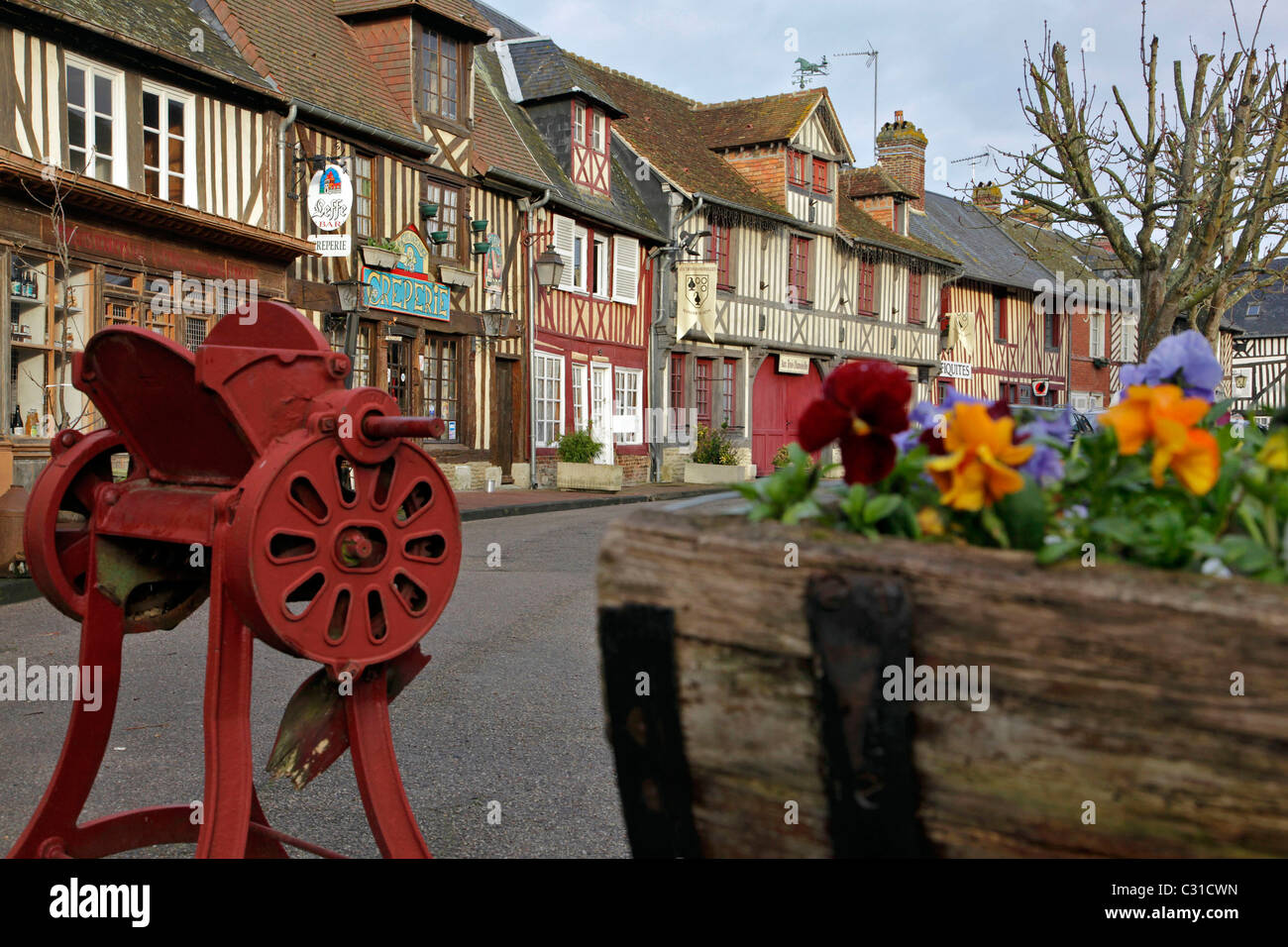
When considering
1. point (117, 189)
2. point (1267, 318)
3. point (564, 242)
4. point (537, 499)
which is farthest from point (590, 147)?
point (1267, 318)

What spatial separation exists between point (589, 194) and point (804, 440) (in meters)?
20.8

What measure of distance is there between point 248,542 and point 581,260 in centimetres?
1934

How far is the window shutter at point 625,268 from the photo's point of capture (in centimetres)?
2178

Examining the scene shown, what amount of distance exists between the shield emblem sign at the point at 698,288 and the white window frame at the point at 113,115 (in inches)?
491

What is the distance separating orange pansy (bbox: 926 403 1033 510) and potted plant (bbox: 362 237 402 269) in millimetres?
14959

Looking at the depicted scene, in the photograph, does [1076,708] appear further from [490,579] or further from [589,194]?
[589,194]

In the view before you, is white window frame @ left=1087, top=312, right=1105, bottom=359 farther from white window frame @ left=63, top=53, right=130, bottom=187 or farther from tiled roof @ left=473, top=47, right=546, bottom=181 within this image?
white window frame @ left=63, top=53, right=130, bottom=187

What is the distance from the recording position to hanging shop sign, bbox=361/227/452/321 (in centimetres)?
1555

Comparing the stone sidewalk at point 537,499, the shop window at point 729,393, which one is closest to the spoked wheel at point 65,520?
the stone sidewalk at point 537,499

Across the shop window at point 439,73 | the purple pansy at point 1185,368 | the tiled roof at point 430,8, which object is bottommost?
the purple pansy at point 1185,368

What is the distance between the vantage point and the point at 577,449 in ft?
63.3

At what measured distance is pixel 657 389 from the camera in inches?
909

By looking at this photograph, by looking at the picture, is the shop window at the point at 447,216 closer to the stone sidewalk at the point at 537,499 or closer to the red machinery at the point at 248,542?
the stone sidewalk at the point at 537,499
